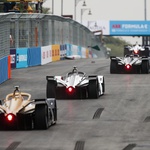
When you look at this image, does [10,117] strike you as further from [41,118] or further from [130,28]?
[130,28]

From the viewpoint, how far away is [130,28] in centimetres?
11556

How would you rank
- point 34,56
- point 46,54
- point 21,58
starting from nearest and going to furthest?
point 21,58
point 34,56
point 46,54

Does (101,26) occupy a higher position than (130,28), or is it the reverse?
(101,26)

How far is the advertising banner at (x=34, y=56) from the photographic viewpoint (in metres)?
49.3

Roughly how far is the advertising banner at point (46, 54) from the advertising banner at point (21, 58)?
438cm

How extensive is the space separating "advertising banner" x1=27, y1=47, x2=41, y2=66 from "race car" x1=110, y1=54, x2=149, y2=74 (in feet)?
37.7

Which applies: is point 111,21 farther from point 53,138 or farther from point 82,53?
point 53,138

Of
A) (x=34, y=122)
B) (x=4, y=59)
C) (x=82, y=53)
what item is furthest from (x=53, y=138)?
(x=82, y=53)

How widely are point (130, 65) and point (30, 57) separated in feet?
41.8

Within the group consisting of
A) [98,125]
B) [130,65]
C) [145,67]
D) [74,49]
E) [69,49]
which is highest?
[130,65]

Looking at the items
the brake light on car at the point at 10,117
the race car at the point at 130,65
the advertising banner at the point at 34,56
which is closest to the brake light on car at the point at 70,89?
the brake light on car at the point at 10,117

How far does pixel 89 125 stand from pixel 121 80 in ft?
48.5

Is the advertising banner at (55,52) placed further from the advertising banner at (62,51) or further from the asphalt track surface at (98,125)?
the asphalt track surface at (98,125)

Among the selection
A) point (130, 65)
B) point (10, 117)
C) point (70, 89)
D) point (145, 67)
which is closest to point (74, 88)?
point (70, 89)
